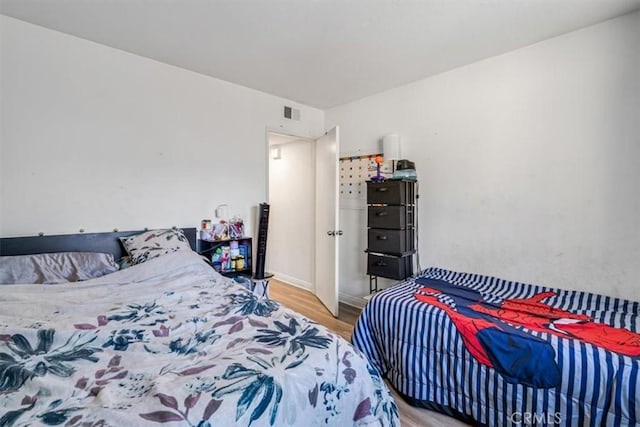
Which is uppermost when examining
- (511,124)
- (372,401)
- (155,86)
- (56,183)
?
(155,86)

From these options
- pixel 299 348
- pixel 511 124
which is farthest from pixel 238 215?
pixel 511 124

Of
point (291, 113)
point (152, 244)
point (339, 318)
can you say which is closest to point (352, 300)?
point (339, 318)

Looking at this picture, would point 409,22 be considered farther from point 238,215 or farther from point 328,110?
point 238,215

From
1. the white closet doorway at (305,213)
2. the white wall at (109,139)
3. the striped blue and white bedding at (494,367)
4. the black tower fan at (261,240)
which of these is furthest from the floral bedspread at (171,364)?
the white closet doorway at (305,213)

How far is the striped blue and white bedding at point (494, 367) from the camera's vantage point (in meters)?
1.34

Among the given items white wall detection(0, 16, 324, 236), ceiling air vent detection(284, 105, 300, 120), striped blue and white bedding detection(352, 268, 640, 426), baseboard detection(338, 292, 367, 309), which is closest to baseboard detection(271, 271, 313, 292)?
baseboard detection(338, 292, 367, 309)

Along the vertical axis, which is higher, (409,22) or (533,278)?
(409,22)

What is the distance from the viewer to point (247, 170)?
3.26 m

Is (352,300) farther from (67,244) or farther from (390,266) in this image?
(67,244)

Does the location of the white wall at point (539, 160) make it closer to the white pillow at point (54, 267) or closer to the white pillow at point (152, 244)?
the white pillow at point (152, 244)

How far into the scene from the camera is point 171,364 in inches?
41.6

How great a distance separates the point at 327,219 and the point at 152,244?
1775 mm

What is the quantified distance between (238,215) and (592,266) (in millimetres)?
3016

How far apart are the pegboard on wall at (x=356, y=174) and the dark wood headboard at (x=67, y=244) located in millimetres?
2202
